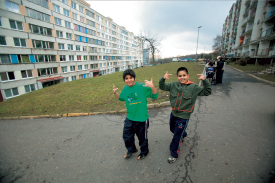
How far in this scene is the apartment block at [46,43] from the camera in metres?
21.5

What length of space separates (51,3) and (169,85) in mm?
39657

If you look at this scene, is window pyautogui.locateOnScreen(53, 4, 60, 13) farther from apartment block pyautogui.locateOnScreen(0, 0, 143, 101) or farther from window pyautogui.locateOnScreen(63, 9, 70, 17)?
window pyautogui.locateOnScreen(63, 9, 70, 17)

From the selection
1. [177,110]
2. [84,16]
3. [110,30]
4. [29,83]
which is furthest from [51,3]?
[177,110]

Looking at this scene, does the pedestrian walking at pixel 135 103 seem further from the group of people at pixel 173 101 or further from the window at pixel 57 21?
the window at pixel 57 21

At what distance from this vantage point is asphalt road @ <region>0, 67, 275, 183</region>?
7.63 ft

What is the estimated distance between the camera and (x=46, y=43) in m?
27.9

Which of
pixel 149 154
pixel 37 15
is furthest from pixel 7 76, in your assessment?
pixel 149 154

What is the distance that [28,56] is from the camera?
2456 centimetres

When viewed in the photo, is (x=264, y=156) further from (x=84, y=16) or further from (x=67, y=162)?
(x=84, y=16)

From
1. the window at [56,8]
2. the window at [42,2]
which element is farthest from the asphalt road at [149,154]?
the window at [56,8]

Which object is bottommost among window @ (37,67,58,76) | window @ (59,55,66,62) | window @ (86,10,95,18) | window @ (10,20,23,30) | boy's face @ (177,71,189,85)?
window @ (37,67,58,76)

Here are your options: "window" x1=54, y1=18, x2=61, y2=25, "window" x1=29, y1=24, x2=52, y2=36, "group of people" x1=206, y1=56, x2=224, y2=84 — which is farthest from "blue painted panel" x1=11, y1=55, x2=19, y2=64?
"group of people" x1=206, y1=56, x2=224, y2=84

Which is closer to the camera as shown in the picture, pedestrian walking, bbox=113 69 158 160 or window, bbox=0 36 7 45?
pedestrian walking, bbox=113 69 158 160

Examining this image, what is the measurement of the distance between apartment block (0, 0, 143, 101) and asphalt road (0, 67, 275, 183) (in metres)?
11.1
